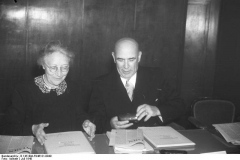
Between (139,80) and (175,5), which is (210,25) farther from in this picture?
(139,80)

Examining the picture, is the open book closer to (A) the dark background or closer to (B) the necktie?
(B) the necktie

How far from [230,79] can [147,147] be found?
9.04 ft

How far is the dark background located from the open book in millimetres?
2961

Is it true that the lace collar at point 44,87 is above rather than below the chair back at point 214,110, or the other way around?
above

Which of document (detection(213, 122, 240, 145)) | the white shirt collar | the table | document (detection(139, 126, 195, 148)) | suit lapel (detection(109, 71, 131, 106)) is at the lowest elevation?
the table

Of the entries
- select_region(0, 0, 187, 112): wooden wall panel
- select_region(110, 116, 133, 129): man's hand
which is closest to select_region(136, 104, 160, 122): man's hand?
select_region(110, 116, 133, 129): man's hand

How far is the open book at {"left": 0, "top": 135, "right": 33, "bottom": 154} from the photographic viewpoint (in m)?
1.42

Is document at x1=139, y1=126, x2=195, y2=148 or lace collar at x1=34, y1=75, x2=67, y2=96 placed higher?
lace collar at x1=34, y1=75, x2=67, y2=96

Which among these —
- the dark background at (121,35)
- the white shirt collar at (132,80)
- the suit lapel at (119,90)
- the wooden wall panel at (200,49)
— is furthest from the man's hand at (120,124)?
the wooden wall panel at (200,49)

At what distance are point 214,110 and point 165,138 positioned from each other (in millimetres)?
1435

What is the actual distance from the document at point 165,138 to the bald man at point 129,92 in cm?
39

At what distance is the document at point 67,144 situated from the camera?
141 centimetres

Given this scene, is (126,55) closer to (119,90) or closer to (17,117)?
(119,90)

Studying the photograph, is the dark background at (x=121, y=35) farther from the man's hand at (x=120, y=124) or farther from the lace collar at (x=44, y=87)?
the man's hand at (x=120, y=124)
